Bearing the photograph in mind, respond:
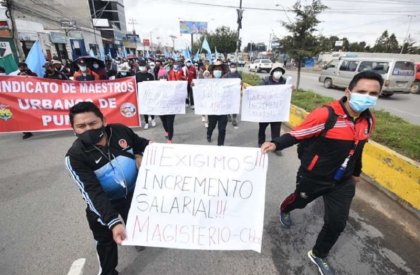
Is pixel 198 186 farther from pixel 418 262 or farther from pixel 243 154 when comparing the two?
pixel 418 262

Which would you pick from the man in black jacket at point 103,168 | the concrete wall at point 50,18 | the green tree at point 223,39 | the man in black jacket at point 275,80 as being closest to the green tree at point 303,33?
the man in black jacket at point 275,80

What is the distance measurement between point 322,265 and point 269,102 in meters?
3.53

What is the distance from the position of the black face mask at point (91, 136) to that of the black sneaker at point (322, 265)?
221 cm

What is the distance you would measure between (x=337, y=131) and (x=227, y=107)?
136 inches

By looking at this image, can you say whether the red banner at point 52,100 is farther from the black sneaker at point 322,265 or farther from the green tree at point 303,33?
the green tree at point 303,33

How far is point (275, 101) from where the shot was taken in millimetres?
5191

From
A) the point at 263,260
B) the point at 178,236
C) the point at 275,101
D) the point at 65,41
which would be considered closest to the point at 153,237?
the point at 178,236

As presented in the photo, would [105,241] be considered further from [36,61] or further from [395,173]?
[36,61]

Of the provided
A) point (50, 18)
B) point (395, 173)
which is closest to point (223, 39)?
point (50, 18)

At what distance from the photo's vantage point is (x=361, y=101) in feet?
6.34

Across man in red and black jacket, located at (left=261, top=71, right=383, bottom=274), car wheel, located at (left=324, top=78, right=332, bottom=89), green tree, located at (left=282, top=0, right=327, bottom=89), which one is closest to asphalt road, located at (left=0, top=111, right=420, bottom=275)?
man in red and black jacket, located at (left=261, top=71, right=383, bottom=274)

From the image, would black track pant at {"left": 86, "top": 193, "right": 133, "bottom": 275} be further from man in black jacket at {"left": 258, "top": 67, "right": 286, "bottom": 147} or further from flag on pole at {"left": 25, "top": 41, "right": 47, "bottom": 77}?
flag on pole at {"left": 25, "top": 41, "right": 47, "bottom": 77}

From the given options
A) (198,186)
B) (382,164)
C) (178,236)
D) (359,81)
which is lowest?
(382,164)

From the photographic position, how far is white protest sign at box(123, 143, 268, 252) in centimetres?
182
